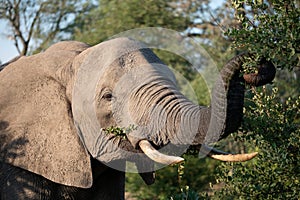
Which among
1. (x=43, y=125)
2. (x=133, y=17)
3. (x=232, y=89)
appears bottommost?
(x=133, y=17)

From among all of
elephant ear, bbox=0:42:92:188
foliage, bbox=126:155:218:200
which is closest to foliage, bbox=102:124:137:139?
elephant ear, bbox=0:42:92:188

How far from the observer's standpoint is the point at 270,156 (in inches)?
206

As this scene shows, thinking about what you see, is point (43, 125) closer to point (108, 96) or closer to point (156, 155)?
point (108, 96)

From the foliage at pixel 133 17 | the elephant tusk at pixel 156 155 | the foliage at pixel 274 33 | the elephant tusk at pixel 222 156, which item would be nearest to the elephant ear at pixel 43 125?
the elephant tusk at pixel 156 155

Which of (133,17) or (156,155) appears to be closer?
(156,155)

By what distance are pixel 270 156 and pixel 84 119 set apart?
1.35 m

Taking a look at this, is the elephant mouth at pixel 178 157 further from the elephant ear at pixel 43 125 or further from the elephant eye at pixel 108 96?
the elephant ear at pixel 43 125

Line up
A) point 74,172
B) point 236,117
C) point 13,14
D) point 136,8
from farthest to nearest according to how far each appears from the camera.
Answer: point 13,14, point 136,8, point 74,172, point 236,117

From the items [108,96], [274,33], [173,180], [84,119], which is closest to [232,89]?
[274,33]

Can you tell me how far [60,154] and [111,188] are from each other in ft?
2.01

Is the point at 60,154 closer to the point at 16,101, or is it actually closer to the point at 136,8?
the point at 16,101

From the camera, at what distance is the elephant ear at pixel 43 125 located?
4746mm

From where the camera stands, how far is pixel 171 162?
4.10m

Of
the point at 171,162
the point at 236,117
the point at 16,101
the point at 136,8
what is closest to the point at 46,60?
the point at 16,101
